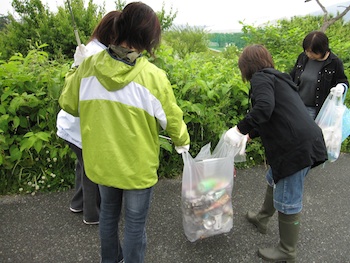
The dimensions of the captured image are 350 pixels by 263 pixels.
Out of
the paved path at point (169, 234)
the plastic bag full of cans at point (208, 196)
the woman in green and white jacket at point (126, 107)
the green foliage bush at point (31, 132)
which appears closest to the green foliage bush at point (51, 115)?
the green foliage bush at point (31, 132)

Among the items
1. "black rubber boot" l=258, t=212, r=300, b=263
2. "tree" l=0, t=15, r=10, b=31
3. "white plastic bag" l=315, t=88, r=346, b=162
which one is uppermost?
"tree" l=0, t=15, r=10, b=31

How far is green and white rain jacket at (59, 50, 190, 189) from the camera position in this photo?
129 centimetres

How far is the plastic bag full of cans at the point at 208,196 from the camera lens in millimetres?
1874

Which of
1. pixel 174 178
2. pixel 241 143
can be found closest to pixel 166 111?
pixel 241 143

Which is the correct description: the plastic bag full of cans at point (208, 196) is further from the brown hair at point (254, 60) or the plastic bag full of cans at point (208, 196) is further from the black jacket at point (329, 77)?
the black jacket at point (329, 77)

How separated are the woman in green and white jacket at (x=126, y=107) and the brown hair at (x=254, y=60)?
63 cm

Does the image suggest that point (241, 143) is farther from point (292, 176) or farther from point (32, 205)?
point (32, 205)

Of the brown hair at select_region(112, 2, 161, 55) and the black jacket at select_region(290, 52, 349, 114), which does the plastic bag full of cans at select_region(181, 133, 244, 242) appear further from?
the black jacket at select_region(290, 52, 349, 114)

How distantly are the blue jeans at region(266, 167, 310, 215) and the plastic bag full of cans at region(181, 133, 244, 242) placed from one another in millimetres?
336

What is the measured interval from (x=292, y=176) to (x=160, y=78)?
1030 millimetres

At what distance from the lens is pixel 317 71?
2750 millimetres

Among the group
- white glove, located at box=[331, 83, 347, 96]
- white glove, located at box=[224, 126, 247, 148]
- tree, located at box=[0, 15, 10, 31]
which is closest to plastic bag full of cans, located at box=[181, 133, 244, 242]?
white glove, located at box=[224, 126, 247, 148]

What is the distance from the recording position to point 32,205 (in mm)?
2459

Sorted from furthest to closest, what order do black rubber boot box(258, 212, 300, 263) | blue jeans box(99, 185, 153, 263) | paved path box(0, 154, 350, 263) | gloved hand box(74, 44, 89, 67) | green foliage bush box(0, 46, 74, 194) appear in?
green foliage bush box(0, 46, 74, 194)
paved path box(0, 154, 350, 263)
black rubber boot box(258, 212, 300, 263)
gloved hand box(74, 44, 89, 67)
blue jeans box(99, 185, 153, 263)
